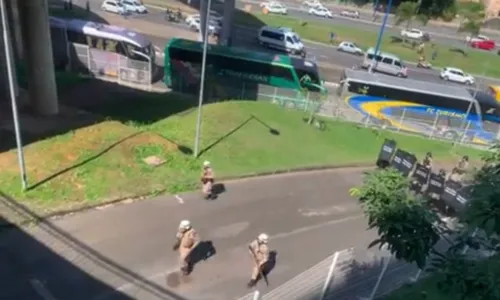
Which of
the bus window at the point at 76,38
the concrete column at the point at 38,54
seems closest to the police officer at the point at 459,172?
the concrete column at the point at 38,54

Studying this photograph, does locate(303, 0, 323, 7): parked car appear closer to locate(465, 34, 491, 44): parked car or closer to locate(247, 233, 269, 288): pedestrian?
locate(465, 34, 491, 44): parked car

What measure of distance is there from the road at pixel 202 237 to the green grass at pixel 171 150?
37.3 inches

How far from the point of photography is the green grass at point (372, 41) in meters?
43.3

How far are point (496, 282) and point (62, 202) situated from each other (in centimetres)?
1054

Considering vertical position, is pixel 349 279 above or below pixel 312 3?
above

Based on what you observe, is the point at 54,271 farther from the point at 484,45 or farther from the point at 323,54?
the point at 484,45

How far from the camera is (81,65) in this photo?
27.1 metres

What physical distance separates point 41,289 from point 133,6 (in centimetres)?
3736

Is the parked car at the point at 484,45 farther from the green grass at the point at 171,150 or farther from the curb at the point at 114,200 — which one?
the curb at the point at 114,200

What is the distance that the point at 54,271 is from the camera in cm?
1064

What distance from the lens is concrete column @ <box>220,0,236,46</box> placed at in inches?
1398

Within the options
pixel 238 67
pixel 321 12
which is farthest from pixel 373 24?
pixel 238 67

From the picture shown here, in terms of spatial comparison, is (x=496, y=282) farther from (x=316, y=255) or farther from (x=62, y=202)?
(x=62, y=202)

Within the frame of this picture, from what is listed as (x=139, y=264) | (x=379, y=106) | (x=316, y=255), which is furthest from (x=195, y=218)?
(x=379, y=106)
